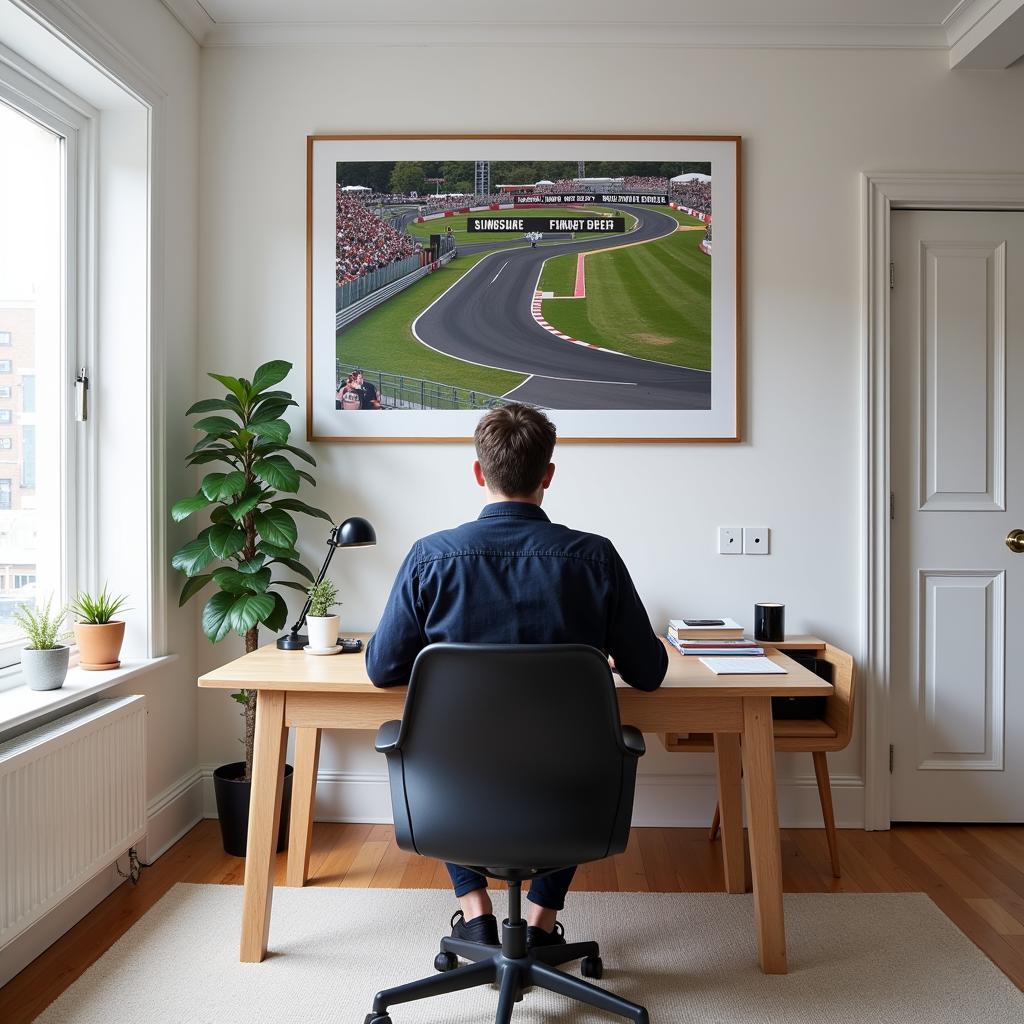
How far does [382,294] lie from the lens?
298 cm

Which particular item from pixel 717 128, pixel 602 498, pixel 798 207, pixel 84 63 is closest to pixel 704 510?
pixel 602 498

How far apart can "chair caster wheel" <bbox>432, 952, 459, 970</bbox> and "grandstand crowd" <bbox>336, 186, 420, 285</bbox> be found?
2.14 m

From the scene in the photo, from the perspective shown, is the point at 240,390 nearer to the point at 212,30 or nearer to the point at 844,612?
the point at 212,30

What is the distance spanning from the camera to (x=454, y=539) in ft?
5.54

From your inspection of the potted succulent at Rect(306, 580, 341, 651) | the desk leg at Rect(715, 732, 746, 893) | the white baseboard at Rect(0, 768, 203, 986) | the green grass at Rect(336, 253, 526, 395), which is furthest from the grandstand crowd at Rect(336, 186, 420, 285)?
the desk leg at Rect(715, 732, 746, 893)

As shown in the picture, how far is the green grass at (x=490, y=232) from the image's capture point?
9.75ft

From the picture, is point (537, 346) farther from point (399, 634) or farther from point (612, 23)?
point (399, 634)

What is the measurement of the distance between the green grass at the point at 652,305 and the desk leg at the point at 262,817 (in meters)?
1.64

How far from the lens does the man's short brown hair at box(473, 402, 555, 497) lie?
5.69 ft

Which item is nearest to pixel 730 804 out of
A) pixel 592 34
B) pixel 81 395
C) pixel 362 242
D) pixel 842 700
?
pixel 842 700

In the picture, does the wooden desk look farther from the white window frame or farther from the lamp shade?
the white window frame

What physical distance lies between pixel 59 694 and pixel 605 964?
1542 millimetres

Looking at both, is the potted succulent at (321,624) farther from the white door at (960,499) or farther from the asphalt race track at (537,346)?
the white door at (960,499)

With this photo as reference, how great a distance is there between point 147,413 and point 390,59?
1491 mm
